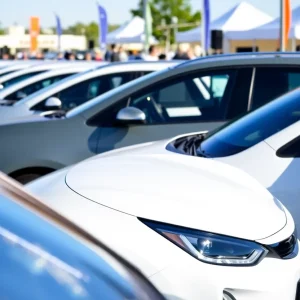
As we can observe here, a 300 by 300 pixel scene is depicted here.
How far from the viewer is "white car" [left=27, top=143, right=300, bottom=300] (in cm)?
348

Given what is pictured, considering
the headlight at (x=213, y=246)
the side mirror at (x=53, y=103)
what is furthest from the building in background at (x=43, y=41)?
the headlight at (x=213, y=246)

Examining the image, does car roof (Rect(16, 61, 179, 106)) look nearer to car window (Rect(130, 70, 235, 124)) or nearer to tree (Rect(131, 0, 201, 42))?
car window (Rect(130, 70, 235, 124))

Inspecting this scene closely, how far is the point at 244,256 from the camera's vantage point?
3594 millimetres

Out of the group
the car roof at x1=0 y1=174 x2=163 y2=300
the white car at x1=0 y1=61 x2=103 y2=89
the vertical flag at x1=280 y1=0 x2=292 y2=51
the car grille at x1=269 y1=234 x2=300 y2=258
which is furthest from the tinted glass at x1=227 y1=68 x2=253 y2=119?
the vertical flag at x1=280 y1=0 x2=292 y2=51

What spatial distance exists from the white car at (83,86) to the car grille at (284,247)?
5089mm

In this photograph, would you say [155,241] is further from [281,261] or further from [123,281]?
[123,281]

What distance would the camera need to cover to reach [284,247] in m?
3.72

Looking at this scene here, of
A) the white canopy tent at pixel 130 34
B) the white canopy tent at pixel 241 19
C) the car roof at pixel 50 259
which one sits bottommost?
the white canopy tent at pixel 130 34

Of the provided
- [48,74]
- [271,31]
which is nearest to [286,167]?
[48,74]

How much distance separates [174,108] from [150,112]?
0.23m

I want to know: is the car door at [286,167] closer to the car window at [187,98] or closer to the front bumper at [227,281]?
the front bumper at [227,281]

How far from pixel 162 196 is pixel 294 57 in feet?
10.4

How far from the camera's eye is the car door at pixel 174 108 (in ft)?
21.9

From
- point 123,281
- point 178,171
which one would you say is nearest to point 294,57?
point 178,171
